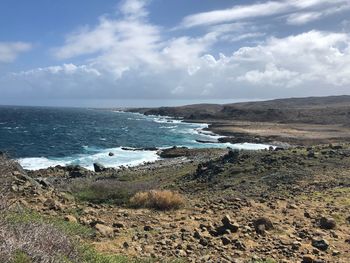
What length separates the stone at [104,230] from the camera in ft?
31.1

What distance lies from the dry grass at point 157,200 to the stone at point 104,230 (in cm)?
334

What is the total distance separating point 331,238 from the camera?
413 inches

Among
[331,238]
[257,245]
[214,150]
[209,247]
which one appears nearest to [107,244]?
[209,247]

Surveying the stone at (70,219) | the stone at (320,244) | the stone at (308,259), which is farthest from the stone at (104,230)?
the stone at (320,244)

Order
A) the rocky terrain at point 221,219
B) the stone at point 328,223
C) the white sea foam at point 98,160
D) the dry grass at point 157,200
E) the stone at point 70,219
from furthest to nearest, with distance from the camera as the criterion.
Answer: the white sea foam at point 98,160 → the dry grass at point 157,200 → the stone at point 328,223 → the stone at point 70,219 → the rocky terrain at point 221,219

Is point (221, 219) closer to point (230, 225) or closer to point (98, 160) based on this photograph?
point (230, 225)

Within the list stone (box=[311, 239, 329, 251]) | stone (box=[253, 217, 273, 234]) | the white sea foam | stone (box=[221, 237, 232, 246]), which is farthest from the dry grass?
the white sea foam

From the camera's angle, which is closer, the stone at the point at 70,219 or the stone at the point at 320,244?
the stone at the point at 320,244

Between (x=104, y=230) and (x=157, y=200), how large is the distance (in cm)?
370

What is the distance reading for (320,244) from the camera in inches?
384

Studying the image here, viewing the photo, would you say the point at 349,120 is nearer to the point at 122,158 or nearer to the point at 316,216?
the point at 122,158

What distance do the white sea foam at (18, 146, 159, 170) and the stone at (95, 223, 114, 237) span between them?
116ft

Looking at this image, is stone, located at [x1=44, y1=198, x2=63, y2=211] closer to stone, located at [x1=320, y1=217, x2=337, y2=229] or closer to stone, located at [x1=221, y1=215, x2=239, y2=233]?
stone, located at [x1=221, y1=215, x2=239, y2=233]

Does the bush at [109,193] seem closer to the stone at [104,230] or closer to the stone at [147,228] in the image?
the stone at [147,228]
